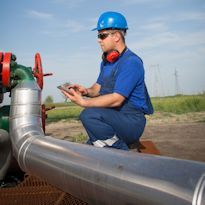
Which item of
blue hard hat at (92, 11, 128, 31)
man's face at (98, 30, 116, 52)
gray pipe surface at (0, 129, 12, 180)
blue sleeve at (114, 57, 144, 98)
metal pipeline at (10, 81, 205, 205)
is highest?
blue hard hat at (92, 11, 128, 31)

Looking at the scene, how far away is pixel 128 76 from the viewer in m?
2.85

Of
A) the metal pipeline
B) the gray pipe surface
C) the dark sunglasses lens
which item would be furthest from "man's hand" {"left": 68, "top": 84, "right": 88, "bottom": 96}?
the metal pipeline

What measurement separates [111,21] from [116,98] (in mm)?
810

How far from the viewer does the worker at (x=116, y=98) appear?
2840 millimetres

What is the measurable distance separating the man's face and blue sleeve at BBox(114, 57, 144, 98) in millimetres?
289

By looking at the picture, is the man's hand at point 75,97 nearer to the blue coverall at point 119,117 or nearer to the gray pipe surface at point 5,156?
the blue coverall at point 119,117

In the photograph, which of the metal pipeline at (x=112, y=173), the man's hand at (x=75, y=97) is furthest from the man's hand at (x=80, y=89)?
the metal pipeline at (x=112, y=173)

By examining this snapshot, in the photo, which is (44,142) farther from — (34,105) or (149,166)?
(149,166)

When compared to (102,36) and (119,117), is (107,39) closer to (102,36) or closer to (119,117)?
(102,36)

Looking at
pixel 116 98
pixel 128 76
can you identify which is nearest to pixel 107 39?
pixel 128 76

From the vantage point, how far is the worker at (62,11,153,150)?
2840mm

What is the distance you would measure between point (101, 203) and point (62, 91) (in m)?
1.65

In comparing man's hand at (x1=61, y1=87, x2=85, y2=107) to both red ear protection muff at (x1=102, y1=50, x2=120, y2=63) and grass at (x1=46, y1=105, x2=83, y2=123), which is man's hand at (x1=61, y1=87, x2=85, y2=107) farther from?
grass at (x1=46, y1=105, x2=83, y2=123)

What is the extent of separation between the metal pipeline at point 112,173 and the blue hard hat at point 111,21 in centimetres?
130
